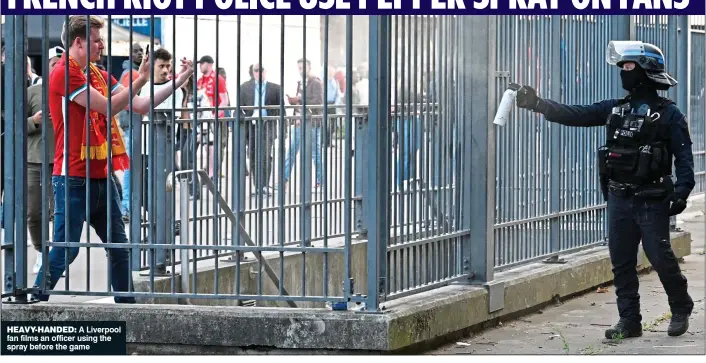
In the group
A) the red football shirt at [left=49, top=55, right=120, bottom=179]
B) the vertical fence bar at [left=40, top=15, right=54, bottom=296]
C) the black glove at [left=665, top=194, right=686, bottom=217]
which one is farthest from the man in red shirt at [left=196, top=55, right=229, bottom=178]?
the black glove at [left=665, top=194, right=686, bottom=217]

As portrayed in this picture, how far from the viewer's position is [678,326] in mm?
8578

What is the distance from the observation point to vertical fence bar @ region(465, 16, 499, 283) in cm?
885

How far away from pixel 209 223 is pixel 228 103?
2.74ft

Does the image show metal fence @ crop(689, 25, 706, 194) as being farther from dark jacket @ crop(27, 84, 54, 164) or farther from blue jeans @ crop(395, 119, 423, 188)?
blue jeans @ crop(395, 119, 423, 188)

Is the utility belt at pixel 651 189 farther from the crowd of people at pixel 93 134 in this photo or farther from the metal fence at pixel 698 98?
the metal fence at pixel 698 98

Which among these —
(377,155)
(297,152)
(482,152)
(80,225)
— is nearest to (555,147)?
(482,152)

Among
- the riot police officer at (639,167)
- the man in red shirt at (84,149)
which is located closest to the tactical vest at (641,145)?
the riot police officer at (639,167)

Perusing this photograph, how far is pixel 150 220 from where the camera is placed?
28.6ft

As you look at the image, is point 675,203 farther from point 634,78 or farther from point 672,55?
point 672,55

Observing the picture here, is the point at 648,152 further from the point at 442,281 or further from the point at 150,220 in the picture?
the point at 150,220

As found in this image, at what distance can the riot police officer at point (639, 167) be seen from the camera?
8.28 m

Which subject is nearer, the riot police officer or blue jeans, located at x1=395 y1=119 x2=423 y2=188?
blue jeans, located at x1=395 y1=119 x2=423 y2=188

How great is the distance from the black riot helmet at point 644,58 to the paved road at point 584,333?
4.81 feet

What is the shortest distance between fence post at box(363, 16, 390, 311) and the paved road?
674 millimetres
